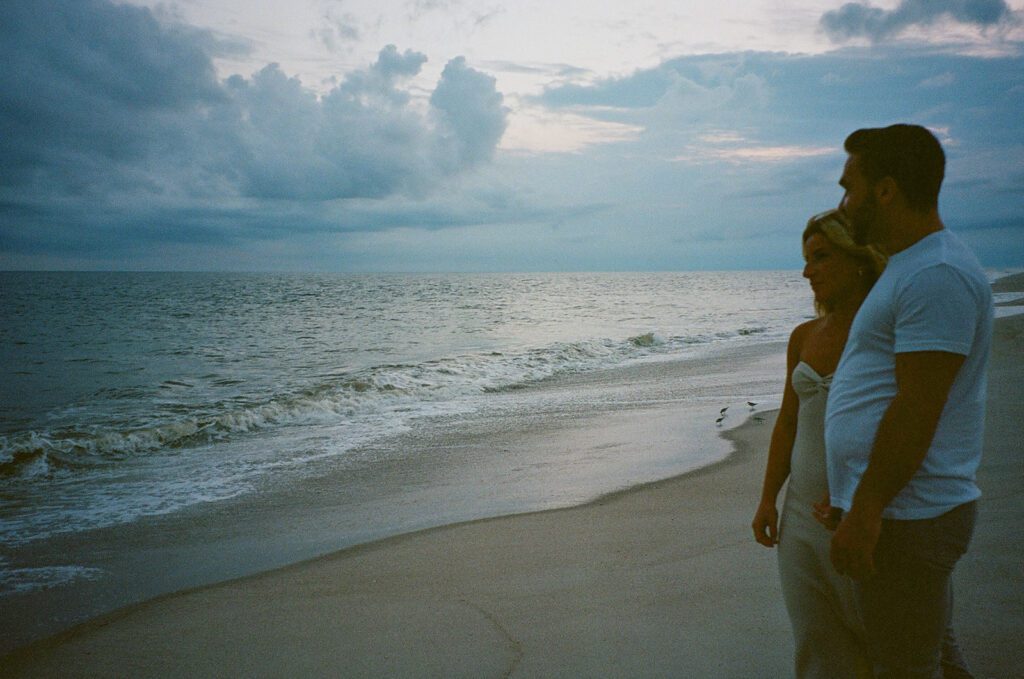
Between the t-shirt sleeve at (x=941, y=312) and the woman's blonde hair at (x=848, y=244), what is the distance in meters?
0.50

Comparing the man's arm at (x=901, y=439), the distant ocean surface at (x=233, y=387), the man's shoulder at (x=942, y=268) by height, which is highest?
the man's shoulder at (x=942, y=268)

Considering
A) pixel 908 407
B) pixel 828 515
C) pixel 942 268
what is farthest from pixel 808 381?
pixel 942 268

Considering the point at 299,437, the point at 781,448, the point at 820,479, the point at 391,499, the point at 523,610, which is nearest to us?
the point at 820,479

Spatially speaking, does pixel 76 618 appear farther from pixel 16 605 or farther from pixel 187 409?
pixel 187 409

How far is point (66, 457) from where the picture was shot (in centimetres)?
906

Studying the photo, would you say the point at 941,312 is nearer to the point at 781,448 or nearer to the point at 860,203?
the point at 860,203

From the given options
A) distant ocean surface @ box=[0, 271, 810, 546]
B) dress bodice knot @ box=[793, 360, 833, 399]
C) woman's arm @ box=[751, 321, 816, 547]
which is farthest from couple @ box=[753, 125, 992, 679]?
distant ocean surface @ box=[0, 271, 810, 546]

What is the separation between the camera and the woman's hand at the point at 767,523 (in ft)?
8.41

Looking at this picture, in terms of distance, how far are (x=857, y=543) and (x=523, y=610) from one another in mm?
2371

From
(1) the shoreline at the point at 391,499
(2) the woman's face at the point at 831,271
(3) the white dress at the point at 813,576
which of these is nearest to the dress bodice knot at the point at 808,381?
(3) the white dress at the point at 813,576

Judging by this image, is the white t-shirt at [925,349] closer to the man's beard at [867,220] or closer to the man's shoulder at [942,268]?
the man's shoulder at [942,268]

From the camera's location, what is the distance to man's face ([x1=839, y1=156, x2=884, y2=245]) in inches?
75.7

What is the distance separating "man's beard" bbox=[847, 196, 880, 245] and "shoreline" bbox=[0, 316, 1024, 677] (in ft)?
7.13

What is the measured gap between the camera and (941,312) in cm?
168
